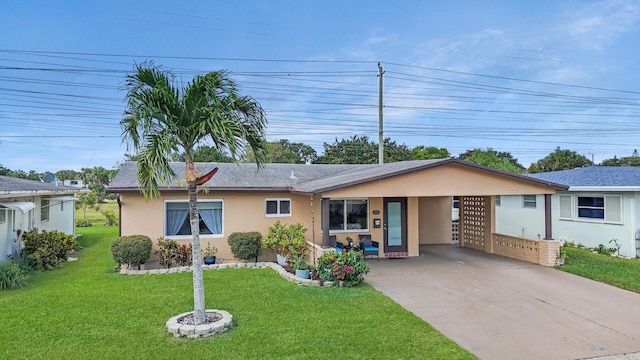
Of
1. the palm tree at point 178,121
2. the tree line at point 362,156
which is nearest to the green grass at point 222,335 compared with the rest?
the palm tree at point 178,121

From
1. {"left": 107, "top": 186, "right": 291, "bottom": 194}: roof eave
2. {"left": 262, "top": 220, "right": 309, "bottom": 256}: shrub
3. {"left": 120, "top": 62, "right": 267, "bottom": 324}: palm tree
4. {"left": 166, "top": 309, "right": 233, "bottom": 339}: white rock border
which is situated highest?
{"left": 120, "top": 62, "right": 267, "bottom": 324}: palm tree

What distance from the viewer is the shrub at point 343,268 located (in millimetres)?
9375

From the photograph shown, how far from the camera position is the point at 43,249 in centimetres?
1223

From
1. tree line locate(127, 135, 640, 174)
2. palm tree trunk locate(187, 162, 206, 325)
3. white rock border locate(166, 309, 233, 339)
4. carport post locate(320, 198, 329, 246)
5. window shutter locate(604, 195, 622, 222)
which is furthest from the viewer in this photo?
tree line locate(127, 135, 640, 174)

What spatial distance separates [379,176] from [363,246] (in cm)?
333

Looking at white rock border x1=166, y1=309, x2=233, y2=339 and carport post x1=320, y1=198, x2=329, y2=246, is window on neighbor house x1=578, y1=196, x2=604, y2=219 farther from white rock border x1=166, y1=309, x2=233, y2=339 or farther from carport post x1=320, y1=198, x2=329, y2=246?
white rock border x1=166, y1=309, x2=233, y2=339

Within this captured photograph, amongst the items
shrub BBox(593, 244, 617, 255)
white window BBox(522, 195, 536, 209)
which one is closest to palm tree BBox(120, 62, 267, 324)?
shrub BBox(593, 244, 617, 255)

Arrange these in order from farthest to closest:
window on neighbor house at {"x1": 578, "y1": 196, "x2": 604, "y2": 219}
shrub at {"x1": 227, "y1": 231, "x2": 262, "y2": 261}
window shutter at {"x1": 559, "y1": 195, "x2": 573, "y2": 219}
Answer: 1. window shutter at {"x1": 559, "y1": 195, "x2": 573, "y2": 219}
2. window on neighbor house at {"x1": 578, "y1": 196, "x2": 604, "y2": 219}
3. shrub at {"x1": 227, "y1": 231, "x2": 262, "y2": 261}

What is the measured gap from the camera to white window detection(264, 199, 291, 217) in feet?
44.0

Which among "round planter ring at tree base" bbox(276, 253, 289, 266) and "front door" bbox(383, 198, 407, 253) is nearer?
"round planter ring at tree base" bbox(276, 253, 289, 266)

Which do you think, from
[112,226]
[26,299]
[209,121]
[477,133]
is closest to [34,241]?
[26,299]

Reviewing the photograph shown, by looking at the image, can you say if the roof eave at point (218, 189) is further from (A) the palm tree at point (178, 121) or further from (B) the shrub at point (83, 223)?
(B) the shrub at point (83, 223)

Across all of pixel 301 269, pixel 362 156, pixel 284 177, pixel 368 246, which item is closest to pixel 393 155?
pixel 362 156

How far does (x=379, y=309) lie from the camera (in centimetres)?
770
